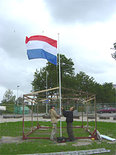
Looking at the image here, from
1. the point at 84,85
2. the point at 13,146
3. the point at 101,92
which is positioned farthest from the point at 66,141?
the point at 101,92

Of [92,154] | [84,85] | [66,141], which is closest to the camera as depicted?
[92,154]

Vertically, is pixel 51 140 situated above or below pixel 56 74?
below

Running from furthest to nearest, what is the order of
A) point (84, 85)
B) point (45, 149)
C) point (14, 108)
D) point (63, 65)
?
point (84, 85) → point (63, 65) → point (14, 108) → point (45, 149)

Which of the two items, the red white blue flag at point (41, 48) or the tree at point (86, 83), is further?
the tree at point (86, 83)

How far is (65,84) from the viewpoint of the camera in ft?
160

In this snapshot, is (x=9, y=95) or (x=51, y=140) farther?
(x=9, y=95)

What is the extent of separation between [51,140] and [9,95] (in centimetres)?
6946

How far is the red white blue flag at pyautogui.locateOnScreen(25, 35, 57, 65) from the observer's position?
454 inches

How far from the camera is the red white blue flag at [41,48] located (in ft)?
37.8

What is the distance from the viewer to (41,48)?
1149 centimetres

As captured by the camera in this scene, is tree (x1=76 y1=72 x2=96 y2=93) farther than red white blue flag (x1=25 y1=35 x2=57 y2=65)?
Yes

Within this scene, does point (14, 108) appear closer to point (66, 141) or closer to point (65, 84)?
point (65, 84)

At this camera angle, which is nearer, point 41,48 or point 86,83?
point 41,48

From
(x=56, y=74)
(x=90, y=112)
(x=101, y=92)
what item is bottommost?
(x=90, y=112)
